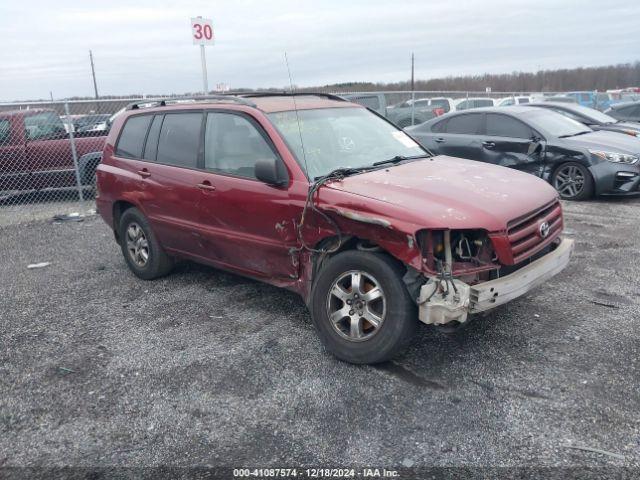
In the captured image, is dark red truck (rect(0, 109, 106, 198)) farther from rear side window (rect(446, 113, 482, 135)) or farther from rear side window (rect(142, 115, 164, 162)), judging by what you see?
rear side window (rect(446, 113, 482, 135))

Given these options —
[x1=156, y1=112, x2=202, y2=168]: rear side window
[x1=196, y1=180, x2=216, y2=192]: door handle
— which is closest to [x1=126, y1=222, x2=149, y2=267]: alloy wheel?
[x1=156, y1=112, x2=202, y2=168]: rear side window

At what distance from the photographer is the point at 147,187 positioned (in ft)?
17.9

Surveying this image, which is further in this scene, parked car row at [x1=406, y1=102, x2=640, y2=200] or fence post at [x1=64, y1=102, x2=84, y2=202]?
fence post at [x1=64, y1=102, x2=84, y2=202]

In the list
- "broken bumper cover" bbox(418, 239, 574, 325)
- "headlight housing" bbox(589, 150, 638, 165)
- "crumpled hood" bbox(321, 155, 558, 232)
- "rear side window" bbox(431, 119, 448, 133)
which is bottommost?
"broken bumper cover" bbox(418, 239, 574, 325)

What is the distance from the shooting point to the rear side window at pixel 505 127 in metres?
9.36

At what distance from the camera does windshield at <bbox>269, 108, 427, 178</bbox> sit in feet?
14.2

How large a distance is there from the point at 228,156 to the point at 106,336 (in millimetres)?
1798

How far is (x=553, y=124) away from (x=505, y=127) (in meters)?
0.91

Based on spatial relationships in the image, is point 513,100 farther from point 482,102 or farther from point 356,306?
point 356,306

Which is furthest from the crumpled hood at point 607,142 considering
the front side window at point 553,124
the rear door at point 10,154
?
the rear door at point 10,154

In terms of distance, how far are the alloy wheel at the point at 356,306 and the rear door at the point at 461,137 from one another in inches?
259

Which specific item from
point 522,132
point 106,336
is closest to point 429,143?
point 522,132

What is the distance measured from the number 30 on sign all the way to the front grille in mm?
7989

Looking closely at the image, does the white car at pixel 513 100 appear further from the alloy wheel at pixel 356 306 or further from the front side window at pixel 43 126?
the alloy wheel at pixel 356 306
